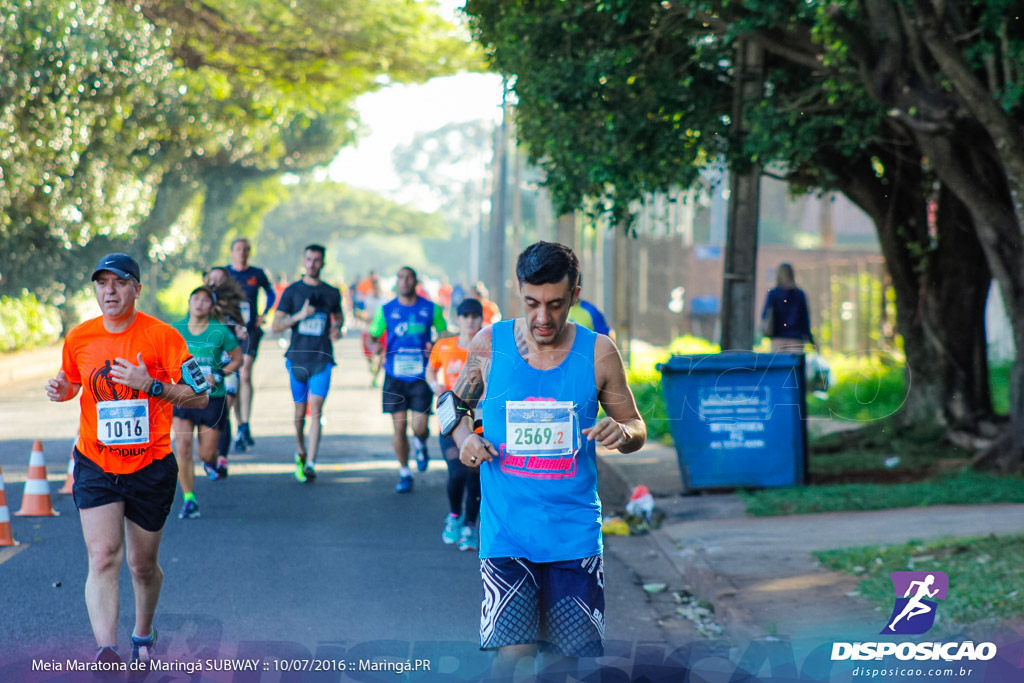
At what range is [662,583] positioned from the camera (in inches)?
316

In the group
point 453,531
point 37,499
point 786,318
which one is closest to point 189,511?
point 37,499

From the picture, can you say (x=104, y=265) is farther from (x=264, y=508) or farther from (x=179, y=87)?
(x=179, y=87)

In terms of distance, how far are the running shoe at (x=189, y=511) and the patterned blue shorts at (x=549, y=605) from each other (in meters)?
5.55

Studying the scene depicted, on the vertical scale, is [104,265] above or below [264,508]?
above

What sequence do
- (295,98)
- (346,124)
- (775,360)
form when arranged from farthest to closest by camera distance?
(346,124)
(295,98)
(775,360)

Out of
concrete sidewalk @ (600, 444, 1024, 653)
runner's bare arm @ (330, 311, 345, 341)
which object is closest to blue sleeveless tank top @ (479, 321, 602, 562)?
concrete sidewalk @ (600, 444, 1024, 653)

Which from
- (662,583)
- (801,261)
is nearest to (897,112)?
(662,583)

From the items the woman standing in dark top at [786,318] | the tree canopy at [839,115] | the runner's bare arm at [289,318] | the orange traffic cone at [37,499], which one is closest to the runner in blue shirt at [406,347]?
the runner's bare arm at [289,318]

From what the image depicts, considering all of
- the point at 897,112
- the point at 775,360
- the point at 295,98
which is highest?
the point at 295,98

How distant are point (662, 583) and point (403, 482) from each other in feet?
11.3

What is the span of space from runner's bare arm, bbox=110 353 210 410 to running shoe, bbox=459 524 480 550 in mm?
3472

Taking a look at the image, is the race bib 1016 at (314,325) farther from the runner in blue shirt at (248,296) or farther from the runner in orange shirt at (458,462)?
the runner in orange shirt at (458,462)

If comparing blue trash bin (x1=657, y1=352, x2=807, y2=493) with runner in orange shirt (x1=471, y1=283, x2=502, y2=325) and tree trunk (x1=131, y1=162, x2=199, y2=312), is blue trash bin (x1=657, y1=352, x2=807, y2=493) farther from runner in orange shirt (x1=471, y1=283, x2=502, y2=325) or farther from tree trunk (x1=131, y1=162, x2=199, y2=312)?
tree trunk (x1=131, y1=162, x2=199, y2=312)

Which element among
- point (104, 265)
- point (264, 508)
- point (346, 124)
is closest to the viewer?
point (104, 265)
